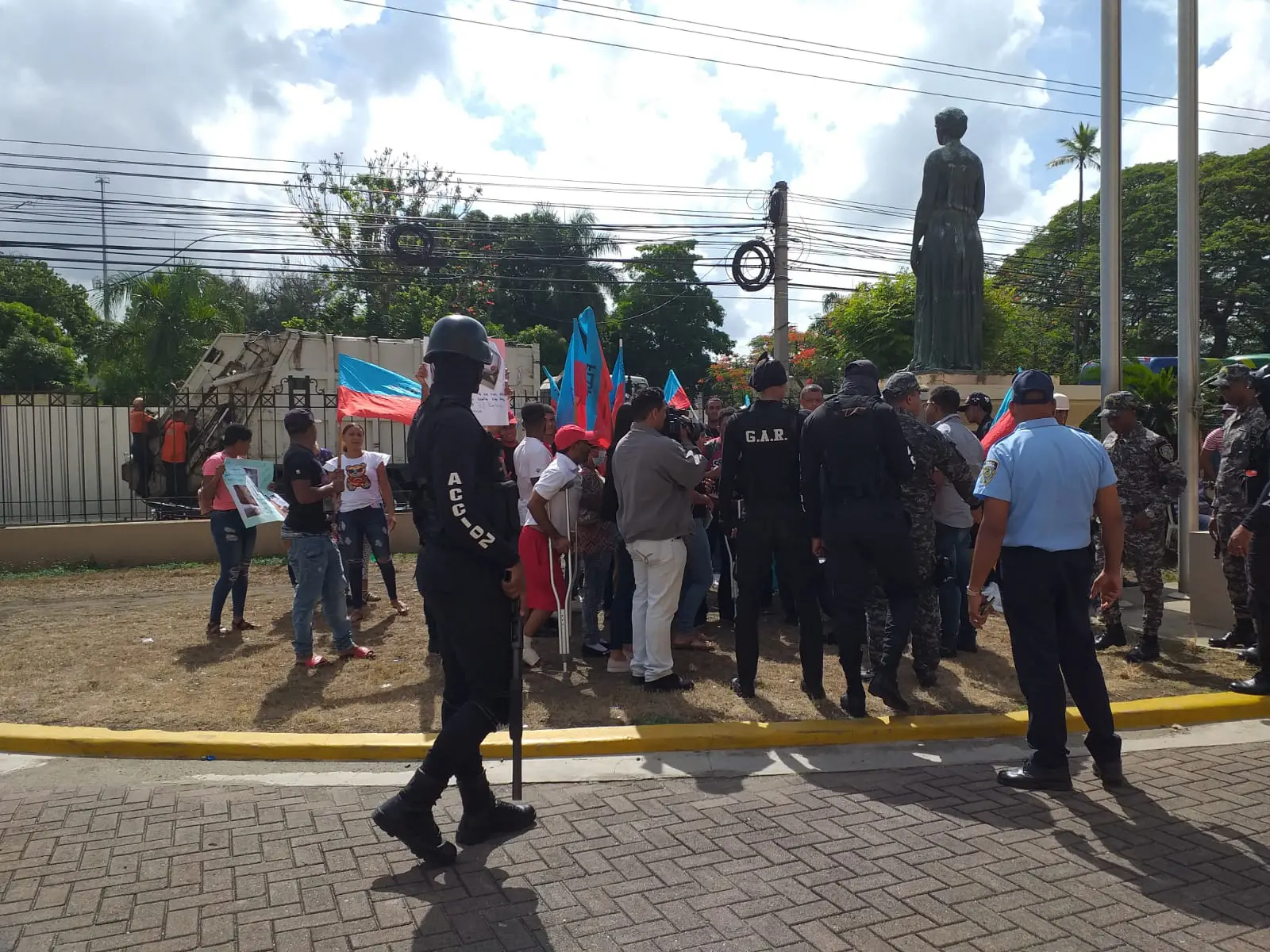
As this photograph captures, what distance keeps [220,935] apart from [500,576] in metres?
1.59

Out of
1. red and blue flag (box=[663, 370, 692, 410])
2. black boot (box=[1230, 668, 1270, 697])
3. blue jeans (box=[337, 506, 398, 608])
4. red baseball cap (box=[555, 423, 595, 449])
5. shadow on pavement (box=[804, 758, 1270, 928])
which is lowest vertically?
shadow on pavement (box=[804, 758, 1270, 928])

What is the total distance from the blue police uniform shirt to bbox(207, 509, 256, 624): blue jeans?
248 inches

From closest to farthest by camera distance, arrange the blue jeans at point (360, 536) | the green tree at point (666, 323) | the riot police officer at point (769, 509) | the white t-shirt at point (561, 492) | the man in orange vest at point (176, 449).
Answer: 1. the riot police officer at point (769, 509)
2. the white t-shirt at point (561, 492)
3. the blue jeans at point (360, 536)
4. the man in orange vest at point (176, 449)
5. the green tree at point (666, 323)

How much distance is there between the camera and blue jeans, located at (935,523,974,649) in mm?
7160

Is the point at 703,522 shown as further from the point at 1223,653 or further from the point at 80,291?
the point at 80,291

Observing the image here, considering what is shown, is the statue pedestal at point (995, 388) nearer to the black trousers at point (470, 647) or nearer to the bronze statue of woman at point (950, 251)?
the bronze statue of woman at point (950, 251)

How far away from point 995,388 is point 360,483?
8.07 m

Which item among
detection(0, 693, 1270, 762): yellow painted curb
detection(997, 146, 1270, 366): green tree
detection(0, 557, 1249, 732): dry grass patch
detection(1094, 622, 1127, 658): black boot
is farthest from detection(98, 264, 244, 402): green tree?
detection(997, 146, 1270, 366): green tree

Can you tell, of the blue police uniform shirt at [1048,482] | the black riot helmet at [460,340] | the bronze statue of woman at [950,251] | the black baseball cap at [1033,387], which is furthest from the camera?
the bronze statue of woman at [950,251]

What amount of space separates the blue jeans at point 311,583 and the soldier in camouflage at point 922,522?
3916mm

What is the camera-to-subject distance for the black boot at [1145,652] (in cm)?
701

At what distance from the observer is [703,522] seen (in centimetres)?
841

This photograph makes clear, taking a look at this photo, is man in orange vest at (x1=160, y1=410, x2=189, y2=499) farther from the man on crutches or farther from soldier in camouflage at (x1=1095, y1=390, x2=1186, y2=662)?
soldier in camouflage at (x1=1095, y1=390, x2=1186, y2=662)

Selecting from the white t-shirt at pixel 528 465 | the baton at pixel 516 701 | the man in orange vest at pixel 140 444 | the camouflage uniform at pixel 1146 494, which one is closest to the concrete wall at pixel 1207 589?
the camouflage uniform at pixel 1146 494
